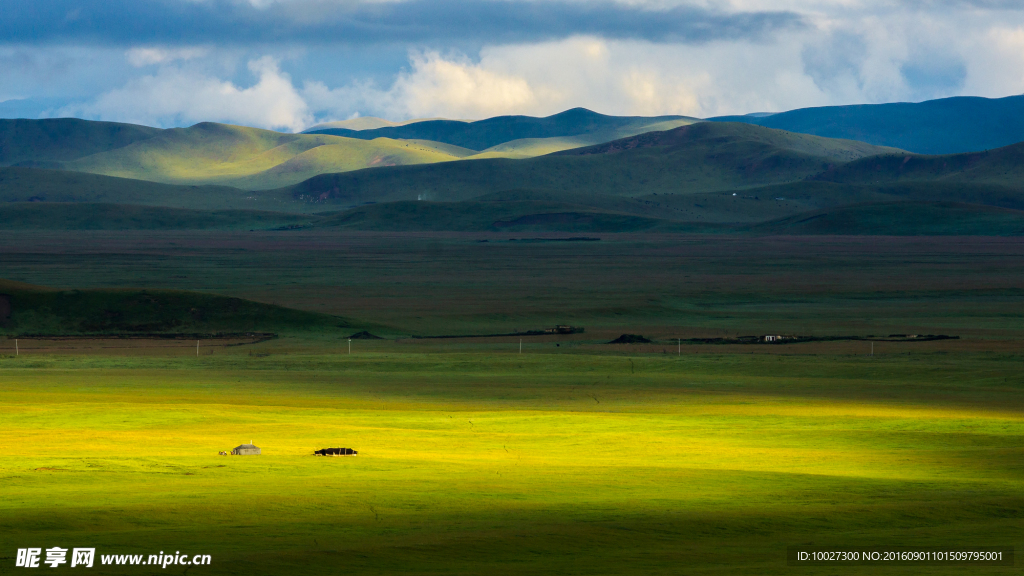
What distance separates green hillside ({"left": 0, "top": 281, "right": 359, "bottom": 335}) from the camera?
245 feet

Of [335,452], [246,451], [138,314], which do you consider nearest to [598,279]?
[138,314]

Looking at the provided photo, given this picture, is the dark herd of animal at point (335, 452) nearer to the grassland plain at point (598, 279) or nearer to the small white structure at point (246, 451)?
the small white structure at point (246, 451)

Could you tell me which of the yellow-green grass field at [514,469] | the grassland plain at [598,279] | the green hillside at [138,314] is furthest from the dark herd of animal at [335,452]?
the green hillside at [138,314]

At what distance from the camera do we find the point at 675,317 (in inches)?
3228

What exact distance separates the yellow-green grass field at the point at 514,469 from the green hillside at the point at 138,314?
919 inches

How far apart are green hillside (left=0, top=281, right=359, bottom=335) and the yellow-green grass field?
76.6 ft

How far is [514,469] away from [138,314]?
187ft

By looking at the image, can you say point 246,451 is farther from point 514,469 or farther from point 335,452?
point 514,469

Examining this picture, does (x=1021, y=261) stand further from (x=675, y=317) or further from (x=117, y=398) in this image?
(x=117, y=398)

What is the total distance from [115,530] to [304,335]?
56.3 m

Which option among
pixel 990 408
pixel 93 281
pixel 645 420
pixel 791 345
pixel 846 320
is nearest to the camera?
pixel 645 420

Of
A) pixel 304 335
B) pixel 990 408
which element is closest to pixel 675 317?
pixel 304 335

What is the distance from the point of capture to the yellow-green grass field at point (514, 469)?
16938mm

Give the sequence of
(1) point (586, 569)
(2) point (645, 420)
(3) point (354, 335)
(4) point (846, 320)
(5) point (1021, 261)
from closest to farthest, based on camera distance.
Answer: (1) point (586, 569), (2) point (645, 420), (3) point (354, 335), (4) point (846, 320), (5) point (1021, 261)
